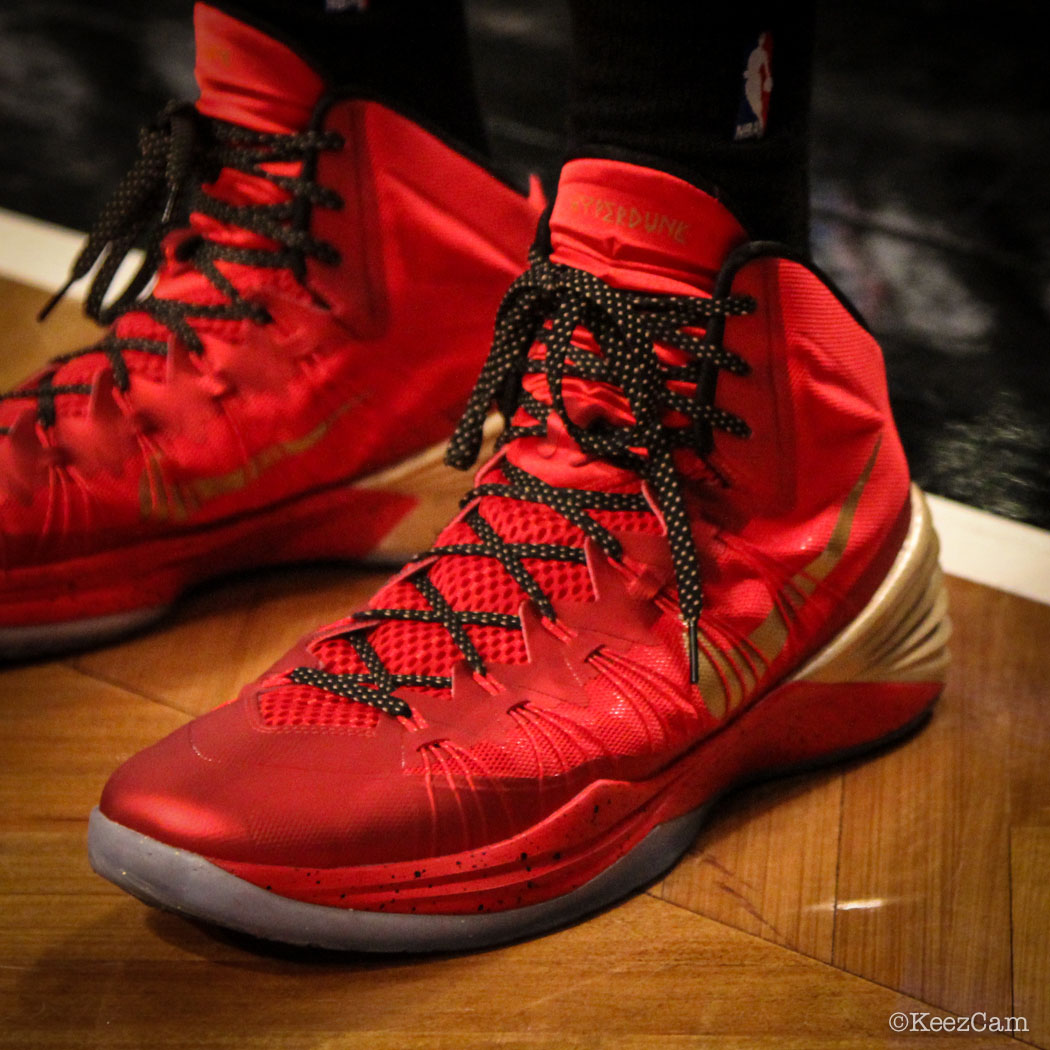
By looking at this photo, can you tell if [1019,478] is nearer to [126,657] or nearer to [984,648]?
[984,648]

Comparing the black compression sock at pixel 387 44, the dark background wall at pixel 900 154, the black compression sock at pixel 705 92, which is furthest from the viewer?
the dark background wall at pixel 900 154

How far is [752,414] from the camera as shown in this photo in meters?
0.63

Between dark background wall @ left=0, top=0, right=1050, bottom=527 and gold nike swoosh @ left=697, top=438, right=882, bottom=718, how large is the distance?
1.16 feet

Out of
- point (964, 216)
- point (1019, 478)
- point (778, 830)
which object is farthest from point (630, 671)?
point (964, 216)

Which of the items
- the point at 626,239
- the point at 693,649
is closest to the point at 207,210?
the point at 626,239

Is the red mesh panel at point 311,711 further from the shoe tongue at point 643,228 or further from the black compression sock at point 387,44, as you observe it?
the black compression sock at point 387,44

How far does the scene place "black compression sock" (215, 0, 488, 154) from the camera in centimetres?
79

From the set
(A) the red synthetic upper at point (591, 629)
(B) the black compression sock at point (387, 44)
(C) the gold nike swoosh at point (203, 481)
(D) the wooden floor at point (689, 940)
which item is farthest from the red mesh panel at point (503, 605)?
(B) the black compression sock at point (387, 44)

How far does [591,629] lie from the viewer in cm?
64

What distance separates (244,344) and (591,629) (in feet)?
1.12

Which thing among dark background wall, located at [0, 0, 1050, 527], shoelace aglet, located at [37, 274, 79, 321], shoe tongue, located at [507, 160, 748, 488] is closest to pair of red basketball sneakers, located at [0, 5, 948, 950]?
shoe tongue, located at [507, 160, 748, 488]

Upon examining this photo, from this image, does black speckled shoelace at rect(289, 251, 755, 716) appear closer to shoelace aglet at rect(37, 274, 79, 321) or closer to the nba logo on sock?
the nba logo on sock

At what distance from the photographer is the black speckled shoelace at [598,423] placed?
2.00 ft

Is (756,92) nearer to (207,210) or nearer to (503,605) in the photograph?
(503,605)
